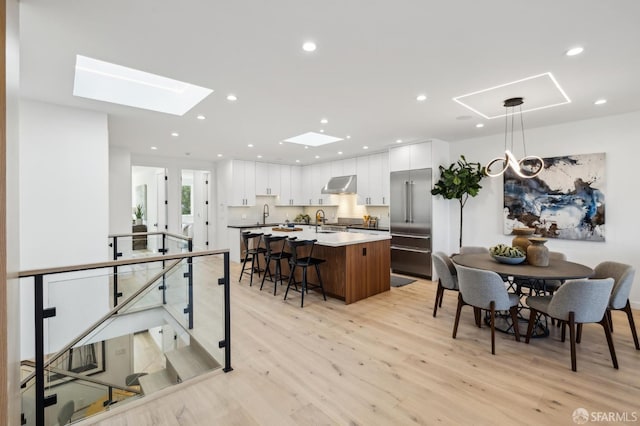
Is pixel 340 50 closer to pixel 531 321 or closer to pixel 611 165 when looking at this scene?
pixel 531 321

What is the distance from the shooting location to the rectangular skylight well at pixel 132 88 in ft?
10.6

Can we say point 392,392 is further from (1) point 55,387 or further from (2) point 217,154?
(2) point 217,154

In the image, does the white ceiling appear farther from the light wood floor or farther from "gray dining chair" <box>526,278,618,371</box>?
the light wood floor

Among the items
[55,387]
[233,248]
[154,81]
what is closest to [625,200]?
[154,81]

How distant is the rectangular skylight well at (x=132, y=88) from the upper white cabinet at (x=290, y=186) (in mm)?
4691

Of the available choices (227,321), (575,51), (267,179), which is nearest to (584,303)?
(575,51)

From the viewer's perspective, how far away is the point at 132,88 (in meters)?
3.61

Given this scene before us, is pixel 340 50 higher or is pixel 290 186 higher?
pixel 340 50

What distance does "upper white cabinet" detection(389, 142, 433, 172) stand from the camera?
222 inches

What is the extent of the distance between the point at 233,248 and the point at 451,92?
610cm

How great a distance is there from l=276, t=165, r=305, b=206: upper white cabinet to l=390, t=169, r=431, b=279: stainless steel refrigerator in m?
3.48

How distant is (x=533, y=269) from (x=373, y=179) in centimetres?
425

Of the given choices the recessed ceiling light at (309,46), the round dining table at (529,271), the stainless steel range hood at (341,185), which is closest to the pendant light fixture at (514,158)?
the round dining table at (529,271)

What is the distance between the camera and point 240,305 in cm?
437
